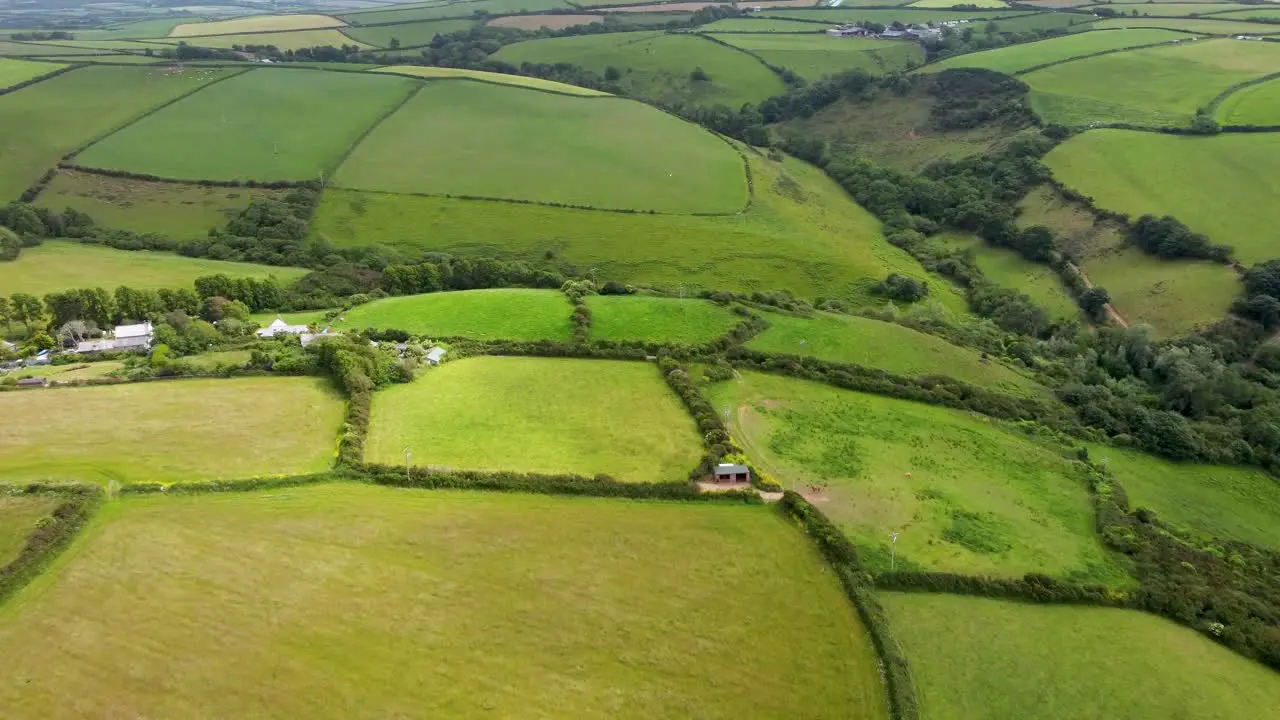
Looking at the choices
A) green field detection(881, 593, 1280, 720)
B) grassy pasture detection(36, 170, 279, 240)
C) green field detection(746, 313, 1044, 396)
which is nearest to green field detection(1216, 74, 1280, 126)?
green field detection(746, 313, 1044, 396)

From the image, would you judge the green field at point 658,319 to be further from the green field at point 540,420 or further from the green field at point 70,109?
the green field at point 70,109

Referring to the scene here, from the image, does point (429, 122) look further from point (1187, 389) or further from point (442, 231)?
point (1187, 389)

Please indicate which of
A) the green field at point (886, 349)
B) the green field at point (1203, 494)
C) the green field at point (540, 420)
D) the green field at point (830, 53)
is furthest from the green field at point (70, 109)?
the green field at point (1203, 494)

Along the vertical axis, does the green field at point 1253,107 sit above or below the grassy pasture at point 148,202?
above

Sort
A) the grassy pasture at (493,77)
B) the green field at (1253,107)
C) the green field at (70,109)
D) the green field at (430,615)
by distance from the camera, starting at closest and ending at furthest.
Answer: the green field at (430,615) → the green field at (1253,107) → the green field at (70,109) → the grassy pasture at (493,77)

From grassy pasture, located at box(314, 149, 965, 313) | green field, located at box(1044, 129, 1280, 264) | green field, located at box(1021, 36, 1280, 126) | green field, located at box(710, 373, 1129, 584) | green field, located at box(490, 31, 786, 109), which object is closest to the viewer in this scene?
green field, located at box(710, 373, 1129, 584)

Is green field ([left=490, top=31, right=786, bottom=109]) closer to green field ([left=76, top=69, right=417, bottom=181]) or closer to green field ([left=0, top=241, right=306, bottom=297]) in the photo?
green field ([left=76, top=69, right=417, bottom=181])
